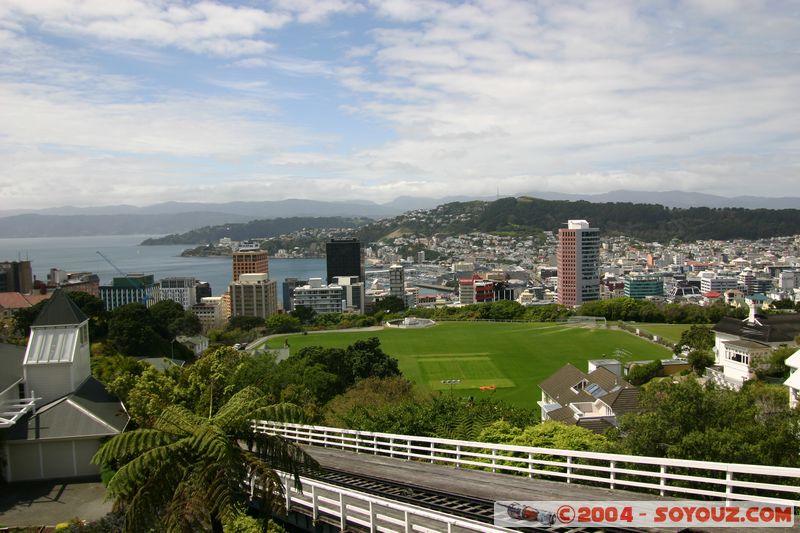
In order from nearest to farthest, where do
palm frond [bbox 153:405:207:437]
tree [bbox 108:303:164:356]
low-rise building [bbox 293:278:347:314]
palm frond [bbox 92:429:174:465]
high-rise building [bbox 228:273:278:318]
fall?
palm frond [bbox 92:429:174:465], palm frond [bbox 153:405:207:437], tree [bbox 108:303:164:356], low-rise building [bbox 293:278:347:314], high-rise building [bbox 228:273:278:318]

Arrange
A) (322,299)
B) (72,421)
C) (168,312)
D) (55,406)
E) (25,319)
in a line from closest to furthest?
1. (72,421)
2. (55,406)
3. (25,319)
4. (168,312)
5. (322,299)

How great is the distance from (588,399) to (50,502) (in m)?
16.5

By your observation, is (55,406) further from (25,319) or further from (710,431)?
(25,319)

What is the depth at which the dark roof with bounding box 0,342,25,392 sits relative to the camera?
42.2 feet

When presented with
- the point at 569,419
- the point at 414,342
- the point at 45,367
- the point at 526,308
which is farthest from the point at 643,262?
the point at 45,367

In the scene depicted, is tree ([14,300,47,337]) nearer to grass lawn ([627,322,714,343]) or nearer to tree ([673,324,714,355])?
tree ([673,324,714,355])

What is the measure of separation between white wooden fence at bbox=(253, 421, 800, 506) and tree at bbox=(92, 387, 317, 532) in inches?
49.9

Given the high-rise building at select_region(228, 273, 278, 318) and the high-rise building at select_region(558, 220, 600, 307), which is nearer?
the high-rise building at select_region(228, 273, 278, 318)

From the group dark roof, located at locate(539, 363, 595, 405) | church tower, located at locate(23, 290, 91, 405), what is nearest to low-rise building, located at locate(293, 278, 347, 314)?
dark roof, located at locate(539, 363, 595, 405)

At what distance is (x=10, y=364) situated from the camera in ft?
44.7

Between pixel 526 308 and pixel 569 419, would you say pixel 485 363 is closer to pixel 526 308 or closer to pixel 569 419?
pixel 569 419

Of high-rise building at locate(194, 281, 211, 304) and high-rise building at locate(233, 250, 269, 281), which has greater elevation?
high-rise building at locate(233, 250, 269, 281)

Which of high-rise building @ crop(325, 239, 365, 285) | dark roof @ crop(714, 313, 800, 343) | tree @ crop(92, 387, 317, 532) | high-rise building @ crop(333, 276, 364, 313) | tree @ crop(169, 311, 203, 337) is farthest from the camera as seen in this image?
high-rise building @ crop(325, 239, 365, 285)

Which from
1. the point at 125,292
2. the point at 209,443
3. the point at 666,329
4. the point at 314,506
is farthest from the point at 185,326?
the point at 125,292
